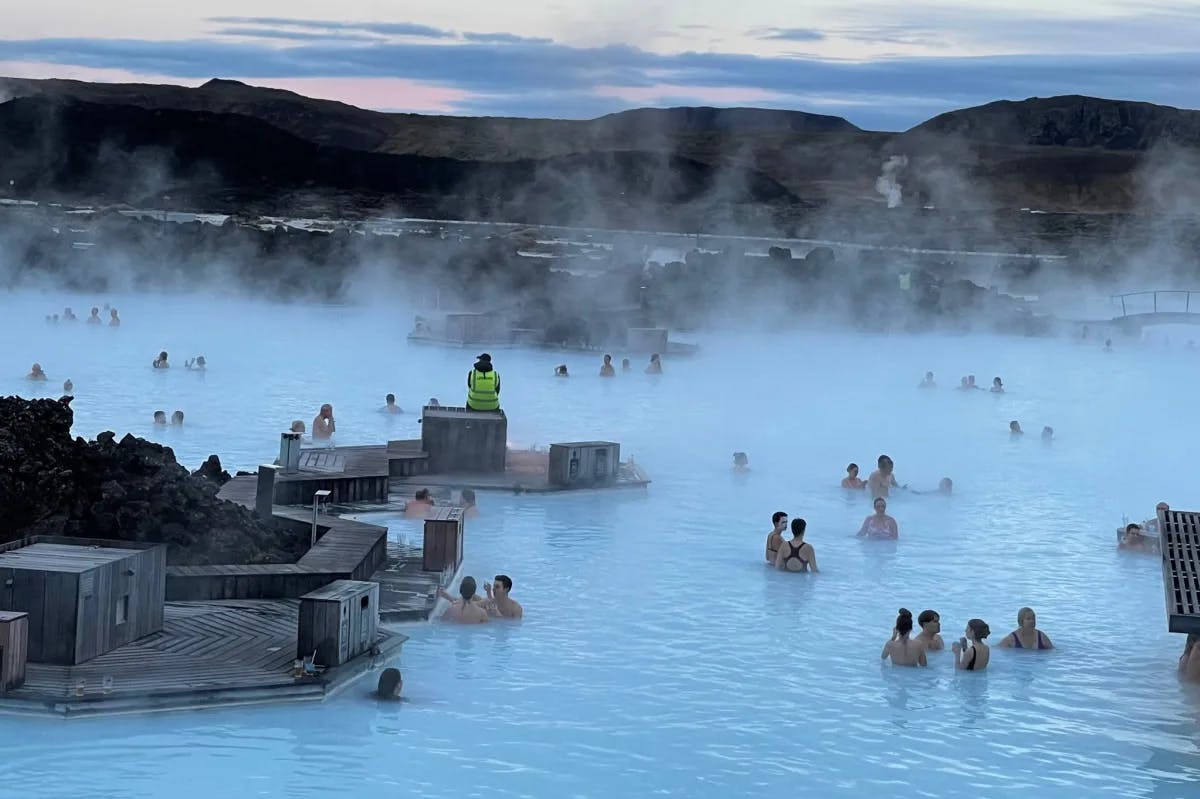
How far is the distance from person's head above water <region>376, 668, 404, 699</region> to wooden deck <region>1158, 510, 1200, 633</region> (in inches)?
163

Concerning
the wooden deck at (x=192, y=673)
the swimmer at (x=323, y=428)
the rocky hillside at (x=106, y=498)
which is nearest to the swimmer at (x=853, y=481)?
the swimmer at (x=323, y=428)

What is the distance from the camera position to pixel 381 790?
784 cm

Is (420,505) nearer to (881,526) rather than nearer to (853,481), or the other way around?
(881,526)

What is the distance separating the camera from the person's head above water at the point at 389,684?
8.74 metres

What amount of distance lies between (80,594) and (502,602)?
10.9ft

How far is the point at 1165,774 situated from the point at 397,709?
417cm

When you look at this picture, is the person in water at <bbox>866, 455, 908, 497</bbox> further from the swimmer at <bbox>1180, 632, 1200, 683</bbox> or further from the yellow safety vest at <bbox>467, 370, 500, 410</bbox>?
the swimmer at <bbox>1180, 632, 1200, 683</bbox>

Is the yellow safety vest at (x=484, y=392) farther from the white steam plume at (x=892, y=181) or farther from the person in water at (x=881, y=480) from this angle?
the white steam plume at (x=892, y=181)

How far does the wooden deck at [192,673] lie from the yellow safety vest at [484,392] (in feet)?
20.7

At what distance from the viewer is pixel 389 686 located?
875cm

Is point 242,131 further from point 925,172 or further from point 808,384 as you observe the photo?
point 808,384

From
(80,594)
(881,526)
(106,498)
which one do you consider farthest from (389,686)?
(881,526)

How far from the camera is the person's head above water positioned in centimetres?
874

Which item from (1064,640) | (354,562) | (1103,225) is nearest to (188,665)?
(354,562)
